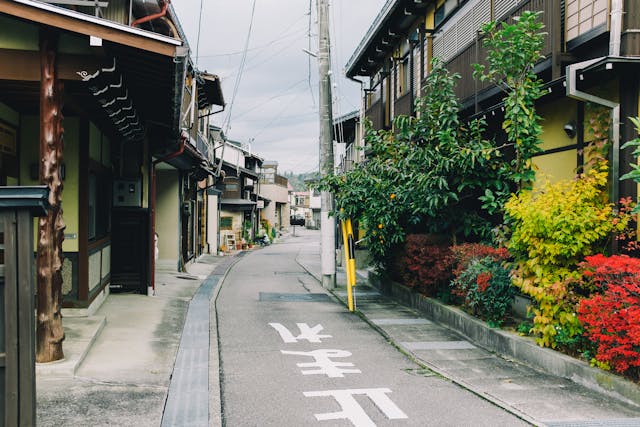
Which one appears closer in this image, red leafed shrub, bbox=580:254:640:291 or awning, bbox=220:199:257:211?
red leafed shrub, bbox=580:254:640:291

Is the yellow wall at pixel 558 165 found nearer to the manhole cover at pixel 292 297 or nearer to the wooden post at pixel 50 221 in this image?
the manhole cover at pixel 292 297

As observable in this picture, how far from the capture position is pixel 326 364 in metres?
8.37

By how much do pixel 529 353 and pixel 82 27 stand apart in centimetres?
712

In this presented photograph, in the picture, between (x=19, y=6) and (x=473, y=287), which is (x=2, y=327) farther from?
(x=473, y=287)

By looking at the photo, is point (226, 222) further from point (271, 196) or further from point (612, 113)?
point (612, 113)

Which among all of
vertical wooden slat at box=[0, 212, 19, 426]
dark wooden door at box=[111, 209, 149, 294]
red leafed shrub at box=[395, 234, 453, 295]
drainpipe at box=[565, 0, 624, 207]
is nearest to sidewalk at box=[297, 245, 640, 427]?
red leafed shrub at box=[395, 234, 453, 295]

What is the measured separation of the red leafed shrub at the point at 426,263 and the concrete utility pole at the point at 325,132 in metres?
3.33

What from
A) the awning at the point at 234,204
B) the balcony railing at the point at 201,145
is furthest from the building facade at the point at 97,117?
the awning at the point at 234,204

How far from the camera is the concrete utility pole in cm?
1703

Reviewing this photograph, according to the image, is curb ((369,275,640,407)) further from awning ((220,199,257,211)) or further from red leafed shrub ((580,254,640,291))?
awning ((220,199,257,211))

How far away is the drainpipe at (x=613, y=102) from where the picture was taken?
8312 millimetres

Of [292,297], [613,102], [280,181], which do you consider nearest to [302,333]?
[292,297]

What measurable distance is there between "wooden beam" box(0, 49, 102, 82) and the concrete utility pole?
9.77 meters

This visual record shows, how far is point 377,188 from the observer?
13.5 m
